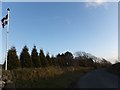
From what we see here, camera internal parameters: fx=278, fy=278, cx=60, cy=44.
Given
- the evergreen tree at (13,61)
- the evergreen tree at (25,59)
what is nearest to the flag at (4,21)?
the evergreen tree at (13,61)

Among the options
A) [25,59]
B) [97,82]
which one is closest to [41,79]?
[97,82]

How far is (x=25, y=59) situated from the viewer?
41.6 metres

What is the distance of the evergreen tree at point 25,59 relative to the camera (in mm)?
41375

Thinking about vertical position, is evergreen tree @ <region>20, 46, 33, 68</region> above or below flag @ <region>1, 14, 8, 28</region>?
below

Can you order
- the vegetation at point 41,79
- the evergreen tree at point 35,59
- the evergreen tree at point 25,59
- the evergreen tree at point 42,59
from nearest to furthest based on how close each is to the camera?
the vegetation at point 41,79
the evergreen tree at point 25,59
the evergreen tree at point 35,59
the evergreen tree at point 42,59

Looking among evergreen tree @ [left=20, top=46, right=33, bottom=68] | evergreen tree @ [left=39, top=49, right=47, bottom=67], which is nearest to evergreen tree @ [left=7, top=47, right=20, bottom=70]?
evergreen tree @ [left=20, top=46, right=33, bottom=68]

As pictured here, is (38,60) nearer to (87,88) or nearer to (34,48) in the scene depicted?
A: (34,48)

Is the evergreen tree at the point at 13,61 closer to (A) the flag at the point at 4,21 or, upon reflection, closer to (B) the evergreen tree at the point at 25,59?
(B) the evergreen tree at the point at 25,59

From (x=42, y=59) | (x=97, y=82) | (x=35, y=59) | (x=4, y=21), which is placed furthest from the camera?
(x=42, y=59)

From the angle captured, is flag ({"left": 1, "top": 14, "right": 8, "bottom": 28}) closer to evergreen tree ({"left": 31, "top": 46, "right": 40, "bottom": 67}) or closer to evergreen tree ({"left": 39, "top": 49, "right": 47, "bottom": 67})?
evergreen tree ({"left": 31, "top": 46, "right": 40, "bottom": 67})

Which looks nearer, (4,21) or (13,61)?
(4,21)

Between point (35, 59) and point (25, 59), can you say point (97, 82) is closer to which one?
point (25, 59)

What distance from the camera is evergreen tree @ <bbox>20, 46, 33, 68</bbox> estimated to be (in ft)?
136

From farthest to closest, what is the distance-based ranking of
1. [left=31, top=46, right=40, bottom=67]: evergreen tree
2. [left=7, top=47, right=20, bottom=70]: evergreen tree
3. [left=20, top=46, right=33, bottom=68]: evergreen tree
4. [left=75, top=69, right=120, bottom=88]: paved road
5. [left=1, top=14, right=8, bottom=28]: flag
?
[left=31, top=46, right=40, bottom=67]: evergreen tree, [left=20, top=46, right=33, bottom=68]: evergreen tree, [left=7, top=47, right=20, bottom=70]: evergreen tree, [left=1, top=14, right=8, bottom=28]: flag, [left=75, top=69, right=120, bottom=88]: paved road
